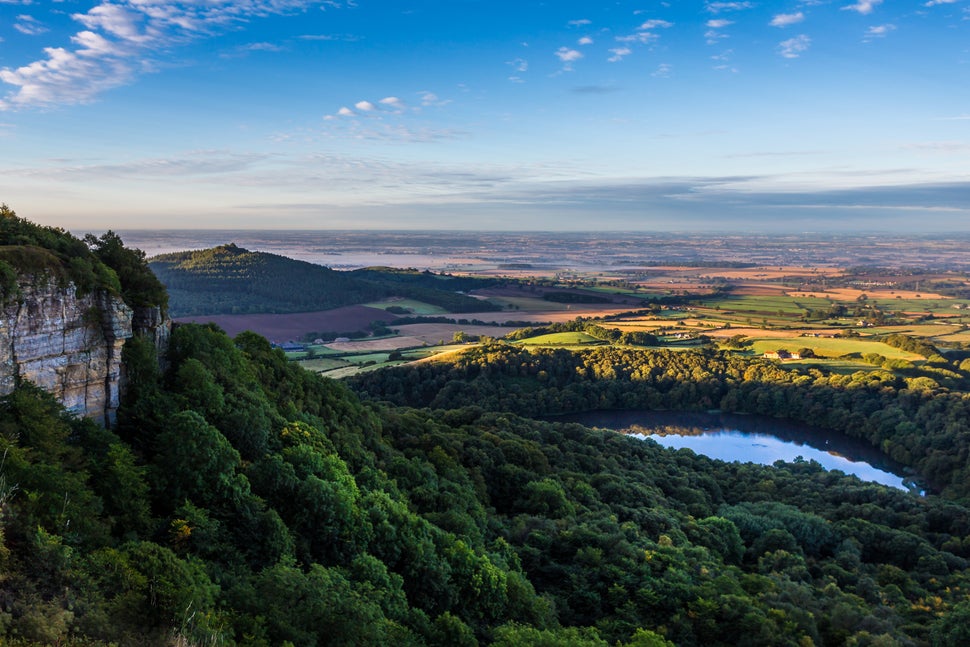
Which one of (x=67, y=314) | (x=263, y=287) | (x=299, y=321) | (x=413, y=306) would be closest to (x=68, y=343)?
(x=67, y=314)

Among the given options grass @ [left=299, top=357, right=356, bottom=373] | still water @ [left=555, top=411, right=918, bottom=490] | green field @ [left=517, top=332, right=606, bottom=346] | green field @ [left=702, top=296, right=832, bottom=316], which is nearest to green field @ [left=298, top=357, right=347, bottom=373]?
grass @ [left=299, top=357, right=356, bottom=373]

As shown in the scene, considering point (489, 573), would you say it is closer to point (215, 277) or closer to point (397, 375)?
point (397, 375)

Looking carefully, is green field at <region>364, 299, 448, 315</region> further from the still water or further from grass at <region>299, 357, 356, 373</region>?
the still water

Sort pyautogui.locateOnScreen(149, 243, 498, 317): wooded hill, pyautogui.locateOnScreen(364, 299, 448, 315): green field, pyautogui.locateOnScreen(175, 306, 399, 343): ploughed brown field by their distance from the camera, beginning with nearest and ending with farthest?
1. pyautogui.locateOnScreen(175, 306, 399, 343): ploughed brown field
2. pyautogui.locateOnScreen(149, 243, 498, 317): wooded hill
3. pyautogui.locateOnScreen(364, 299, 448, 315): green field

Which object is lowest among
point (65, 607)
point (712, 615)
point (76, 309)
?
point (712, 615)

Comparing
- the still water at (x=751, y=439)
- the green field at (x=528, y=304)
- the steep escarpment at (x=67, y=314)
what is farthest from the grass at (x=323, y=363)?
the green field at (x=528, y=304)

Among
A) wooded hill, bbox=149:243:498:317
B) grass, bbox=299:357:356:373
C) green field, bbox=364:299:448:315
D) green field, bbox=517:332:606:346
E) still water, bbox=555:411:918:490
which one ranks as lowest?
still water, bbox=555:411:918:490

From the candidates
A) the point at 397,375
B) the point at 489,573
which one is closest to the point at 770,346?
the point at 397,375
